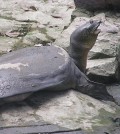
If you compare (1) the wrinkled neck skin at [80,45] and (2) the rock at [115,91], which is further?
(2) the rock at [115,91]

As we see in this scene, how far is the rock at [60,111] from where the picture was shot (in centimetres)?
338

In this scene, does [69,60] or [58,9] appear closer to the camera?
[69,60]

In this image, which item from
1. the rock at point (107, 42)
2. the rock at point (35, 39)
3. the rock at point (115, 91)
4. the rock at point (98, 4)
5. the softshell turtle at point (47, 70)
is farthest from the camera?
the rock at point (98, 4)

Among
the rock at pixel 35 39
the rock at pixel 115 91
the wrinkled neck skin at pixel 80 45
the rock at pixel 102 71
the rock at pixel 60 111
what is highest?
the wrinkled neck skin at pixel 80 45

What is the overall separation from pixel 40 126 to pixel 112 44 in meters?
2.00

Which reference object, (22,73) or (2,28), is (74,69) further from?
(2,28)

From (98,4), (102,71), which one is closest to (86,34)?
(102,71)

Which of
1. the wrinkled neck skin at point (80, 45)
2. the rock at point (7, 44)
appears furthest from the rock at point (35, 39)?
the wrinkled neck skin at point (80, 45)

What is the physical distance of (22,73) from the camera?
363cm

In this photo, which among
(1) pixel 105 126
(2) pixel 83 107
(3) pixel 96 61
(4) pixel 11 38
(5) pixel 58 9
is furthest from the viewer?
(5) pixel 58 9

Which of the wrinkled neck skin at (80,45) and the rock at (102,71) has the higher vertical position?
the wrinkled neck skin at (80,45)

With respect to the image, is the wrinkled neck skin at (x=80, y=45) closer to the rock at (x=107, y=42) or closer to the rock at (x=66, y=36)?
the rock at (x=107, y=42)

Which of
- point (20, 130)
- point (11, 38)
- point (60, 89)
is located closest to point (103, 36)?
point (11, 38)

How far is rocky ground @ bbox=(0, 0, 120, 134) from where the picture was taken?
3.43m
